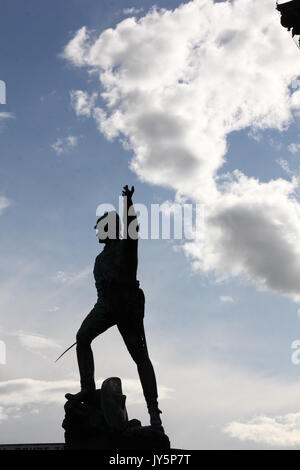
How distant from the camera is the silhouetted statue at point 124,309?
12.1 meters

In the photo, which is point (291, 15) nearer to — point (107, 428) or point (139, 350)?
point (139, 350)

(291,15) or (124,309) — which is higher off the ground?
(291,15)

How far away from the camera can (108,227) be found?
12.8 metres

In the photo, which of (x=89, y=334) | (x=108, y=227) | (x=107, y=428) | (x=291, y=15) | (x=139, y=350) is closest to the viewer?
(x=107, y=428)

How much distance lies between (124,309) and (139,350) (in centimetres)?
88

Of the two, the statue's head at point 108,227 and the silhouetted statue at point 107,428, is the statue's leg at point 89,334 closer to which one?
the silhouetted statue at point 107,428

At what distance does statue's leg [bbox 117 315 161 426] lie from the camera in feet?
40.1

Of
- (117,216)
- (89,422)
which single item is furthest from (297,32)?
(89,422)

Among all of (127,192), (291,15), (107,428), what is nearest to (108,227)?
(127,192)

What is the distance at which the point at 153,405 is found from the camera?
12062mm

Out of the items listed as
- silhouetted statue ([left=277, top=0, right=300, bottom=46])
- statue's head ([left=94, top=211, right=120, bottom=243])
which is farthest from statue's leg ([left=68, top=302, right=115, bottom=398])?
silhouetted statue ([left=277, top=0, right=300, bottom=46])
